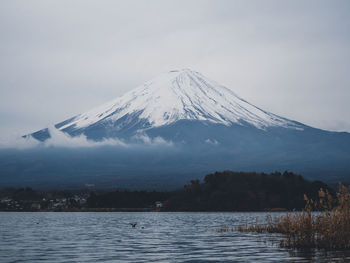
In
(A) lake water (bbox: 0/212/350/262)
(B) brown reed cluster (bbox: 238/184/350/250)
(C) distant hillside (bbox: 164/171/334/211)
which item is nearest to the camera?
(A) lake water (bbox: 0/212/350/262)

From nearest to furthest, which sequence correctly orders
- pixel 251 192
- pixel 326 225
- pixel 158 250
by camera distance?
1. pixel 326 225
2. pixel 158 250
3. pixel 251 192

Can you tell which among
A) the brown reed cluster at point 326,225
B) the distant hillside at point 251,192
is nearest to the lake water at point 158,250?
the brown reed cluster at point 326,225

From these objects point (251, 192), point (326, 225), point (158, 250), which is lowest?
point (158, 250)

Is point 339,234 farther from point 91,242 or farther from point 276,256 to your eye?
point 91,242

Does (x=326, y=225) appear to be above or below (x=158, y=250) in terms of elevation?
above

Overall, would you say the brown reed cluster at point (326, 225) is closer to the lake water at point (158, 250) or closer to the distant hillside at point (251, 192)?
the lake water at point (158, 250)

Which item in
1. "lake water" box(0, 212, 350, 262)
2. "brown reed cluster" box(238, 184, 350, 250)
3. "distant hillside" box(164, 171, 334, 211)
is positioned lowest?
"lake water" box(0, 212, 350, 262)

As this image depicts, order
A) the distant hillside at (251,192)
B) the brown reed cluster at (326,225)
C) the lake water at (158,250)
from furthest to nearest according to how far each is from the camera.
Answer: the distant hillside at (251,192) < the brown reed cluster at (326,225) < the lake water at (158,250)

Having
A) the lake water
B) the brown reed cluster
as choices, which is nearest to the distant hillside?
the lake water

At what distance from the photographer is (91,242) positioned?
3130cm

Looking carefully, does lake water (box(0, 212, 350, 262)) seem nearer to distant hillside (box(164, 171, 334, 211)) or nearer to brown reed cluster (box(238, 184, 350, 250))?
brown reed cluster (box(238, 184, 350, 250))

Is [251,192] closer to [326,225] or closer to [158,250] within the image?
[158,250]

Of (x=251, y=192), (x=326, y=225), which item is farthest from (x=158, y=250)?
(x=251, y=192)

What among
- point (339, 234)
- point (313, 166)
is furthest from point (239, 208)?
point (313, 166)
